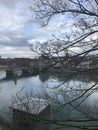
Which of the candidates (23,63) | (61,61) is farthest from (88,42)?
(23,63)

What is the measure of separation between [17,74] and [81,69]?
4926 centimetres

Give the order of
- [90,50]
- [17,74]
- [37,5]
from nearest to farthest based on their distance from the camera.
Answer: [90,50], [37,5], [17,74]

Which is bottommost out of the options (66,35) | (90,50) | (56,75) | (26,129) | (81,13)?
(26,129)

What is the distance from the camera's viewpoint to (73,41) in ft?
15.5

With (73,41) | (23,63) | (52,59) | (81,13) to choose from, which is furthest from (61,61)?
(23,63)

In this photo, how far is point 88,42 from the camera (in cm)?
463

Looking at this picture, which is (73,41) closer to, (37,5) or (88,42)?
(88,42)

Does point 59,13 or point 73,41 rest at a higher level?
point 59,13

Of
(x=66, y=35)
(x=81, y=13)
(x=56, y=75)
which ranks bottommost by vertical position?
(x=56, y=75)

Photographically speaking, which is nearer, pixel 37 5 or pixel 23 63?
pixel 37 5

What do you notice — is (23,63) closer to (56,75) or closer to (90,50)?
(56,75)

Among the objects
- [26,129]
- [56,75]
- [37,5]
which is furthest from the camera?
[26,129]

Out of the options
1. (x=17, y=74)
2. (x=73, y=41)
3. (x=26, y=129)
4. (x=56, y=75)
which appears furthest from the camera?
(x=17, y=74)

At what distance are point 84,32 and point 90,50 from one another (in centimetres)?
55
